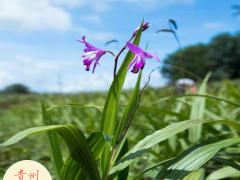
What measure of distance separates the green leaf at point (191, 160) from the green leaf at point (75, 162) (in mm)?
210

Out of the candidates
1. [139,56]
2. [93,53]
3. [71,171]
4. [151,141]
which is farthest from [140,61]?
[71,171]

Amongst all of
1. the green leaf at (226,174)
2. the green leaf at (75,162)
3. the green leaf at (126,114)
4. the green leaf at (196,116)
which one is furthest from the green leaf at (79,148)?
the green leaf at (196,116)

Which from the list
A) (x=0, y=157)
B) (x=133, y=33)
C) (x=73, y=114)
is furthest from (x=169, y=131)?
(x=73, y=114)

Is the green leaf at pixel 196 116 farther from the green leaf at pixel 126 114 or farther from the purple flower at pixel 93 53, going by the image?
the purple flower at pixel 93 53

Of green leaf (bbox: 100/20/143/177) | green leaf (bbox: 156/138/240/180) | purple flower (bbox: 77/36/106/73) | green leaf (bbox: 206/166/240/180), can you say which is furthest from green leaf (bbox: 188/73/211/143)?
purple flower (bbox: 77/36/106/73)

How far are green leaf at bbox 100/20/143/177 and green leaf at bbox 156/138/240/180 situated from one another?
19cm

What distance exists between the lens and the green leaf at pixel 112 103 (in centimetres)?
80

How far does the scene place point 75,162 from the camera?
76cm

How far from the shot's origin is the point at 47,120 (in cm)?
90

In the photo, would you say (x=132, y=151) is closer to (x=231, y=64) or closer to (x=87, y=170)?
(x=87, y=170)

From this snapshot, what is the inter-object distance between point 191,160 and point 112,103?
295 mm

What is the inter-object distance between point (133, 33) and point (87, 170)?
0.43m

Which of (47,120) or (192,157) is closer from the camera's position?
(192,157)

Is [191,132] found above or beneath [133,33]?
beneath
